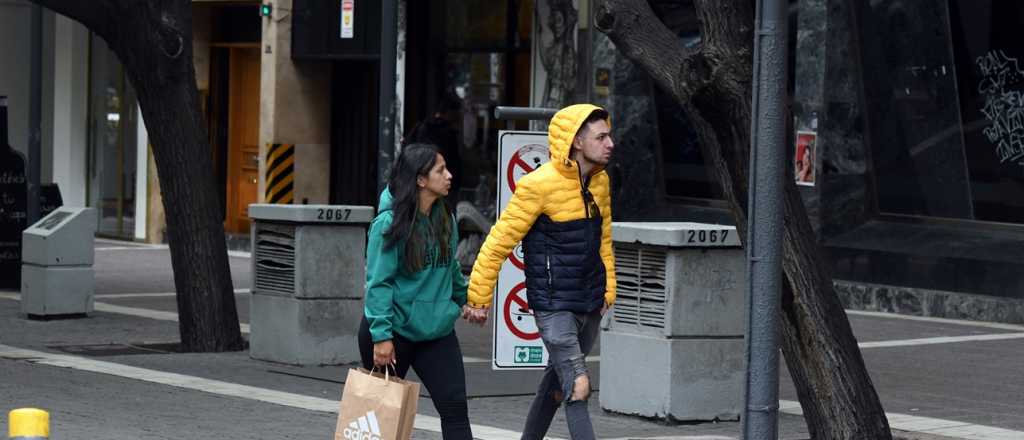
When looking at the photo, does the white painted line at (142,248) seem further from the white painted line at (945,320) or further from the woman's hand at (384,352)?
the woman's hand at (384,352)

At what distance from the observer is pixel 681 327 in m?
10.2

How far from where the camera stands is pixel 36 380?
11.4 meters

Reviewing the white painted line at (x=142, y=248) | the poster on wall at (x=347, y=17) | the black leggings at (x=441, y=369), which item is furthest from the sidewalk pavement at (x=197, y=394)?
the white painted line at (x=142, y=248)

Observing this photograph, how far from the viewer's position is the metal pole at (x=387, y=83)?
14.0m

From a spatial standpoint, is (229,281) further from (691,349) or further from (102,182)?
(102,182)

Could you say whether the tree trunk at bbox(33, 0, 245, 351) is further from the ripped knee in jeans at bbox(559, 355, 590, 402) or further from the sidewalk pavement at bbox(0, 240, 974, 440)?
the ripped knee in jeans at bbox(559, 355, 590, 402)

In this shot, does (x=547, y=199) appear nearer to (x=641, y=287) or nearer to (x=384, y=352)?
(x=384, y=352)

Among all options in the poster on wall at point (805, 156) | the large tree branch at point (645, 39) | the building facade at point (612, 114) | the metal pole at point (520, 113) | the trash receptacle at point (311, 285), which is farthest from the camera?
the poster on wall at point (805, 156)

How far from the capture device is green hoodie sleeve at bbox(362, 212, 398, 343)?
7461 mm

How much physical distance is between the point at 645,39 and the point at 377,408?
113 inches

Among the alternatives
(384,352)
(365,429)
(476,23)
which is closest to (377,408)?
(365,429)

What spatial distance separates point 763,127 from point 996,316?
9.77 meters

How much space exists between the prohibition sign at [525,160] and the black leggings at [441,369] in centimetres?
294

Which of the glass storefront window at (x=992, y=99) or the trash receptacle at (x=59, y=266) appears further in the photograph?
the glass storefront window at (x=992, y=99)
